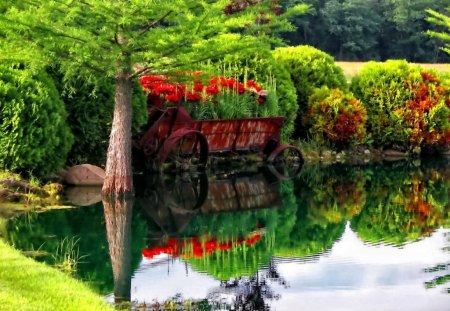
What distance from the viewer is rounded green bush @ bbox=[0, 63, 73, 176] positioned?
1250 centimetres

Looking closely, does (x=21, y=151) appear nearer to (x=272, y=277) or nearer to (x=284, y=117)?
(x=272, y=277)

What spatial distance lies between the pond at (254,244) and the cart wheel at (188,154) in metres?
1.08

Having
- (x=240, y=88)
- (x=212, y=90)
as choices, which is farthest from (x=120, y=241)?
(x=240, y=88)

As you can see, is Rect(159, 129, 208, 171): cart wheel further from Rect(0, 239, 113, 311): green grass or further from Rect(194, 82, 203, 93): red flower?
Rect(0, 239, 113, 311): green grass

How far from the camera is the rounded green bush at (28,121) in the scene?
12.5 m

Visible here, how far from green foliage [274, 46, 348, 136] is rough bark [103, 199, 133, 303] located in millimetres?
9245

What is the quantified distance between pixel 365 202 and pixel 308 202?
94cm

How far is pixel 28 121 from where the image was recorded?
12672 millimetres

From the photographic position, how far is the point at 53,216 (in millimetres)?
11000

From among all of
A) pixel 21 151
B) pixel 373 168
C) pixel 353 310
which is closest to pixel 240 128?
pixel 373 168

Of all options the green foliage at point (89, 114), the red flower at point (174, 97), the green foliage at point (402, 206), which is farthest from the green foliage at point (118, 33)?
the red flower at point (174, 97)

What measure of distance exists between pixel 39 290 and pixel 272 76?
44.5ft

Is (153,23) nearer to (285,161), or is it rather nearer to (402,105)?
(285,161)

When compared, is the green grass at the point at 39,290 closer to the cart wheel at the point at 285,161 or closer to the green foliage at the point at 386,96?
the cart wheel at the point at 285,161
